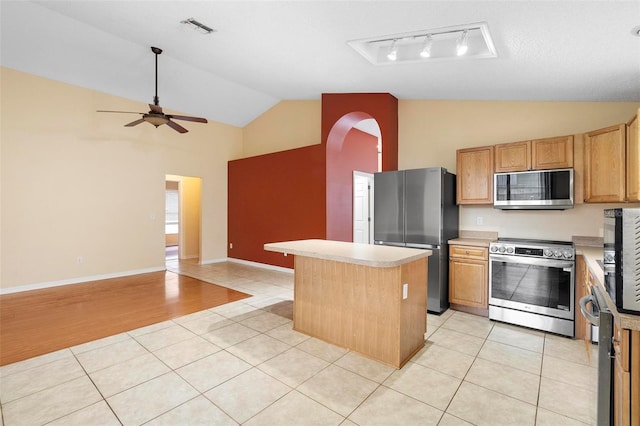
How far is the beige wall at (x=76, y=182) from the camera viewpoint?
4.55 m

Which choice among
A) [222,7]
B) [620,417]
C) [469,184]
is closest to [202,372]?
[620,417]

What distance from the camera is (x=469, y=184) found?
3.93 metres

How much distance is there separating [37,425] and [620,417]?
304 cm

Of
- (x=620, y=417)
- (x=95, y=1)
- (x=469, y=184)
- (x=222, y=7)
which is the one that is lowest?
(x=620, y=417)

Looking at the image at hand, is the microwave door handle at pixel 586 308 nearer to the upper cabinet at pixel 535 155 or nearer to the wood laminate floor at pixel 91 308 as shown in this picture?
the upper cabinet at pixel 535 155

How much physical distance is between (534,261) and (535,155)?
1.20 meters

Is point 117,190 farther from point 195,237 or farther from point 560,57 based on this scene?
point 560,57

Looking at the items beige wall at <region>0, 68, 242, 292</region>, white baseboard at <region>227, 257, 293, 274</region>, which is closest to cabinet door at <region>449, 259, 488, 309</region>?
white baseboard at <region>227, 257, 293, 274</region>

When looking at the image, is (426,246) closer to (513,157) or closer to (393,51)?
(513,157)

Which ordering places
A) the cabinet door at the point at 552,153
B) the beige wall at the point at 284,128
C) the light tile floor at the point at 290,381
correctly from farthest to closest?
the beige wall at the point at 284,128 < the cabinet door at the point at 552,153 < the light tile floor at the point at 290,381

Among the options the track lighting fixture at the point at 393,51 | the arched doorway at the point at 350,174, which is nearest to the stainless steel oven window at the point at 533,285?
the track lighting fixture at the point at 393,51

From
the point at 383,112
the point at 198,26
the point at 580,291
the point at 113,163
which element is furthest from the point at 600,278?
the point at 113,163

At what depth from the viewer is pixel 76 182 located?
5121 millimetres

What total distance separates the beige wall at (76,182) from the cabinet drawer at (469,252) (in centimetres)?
543
